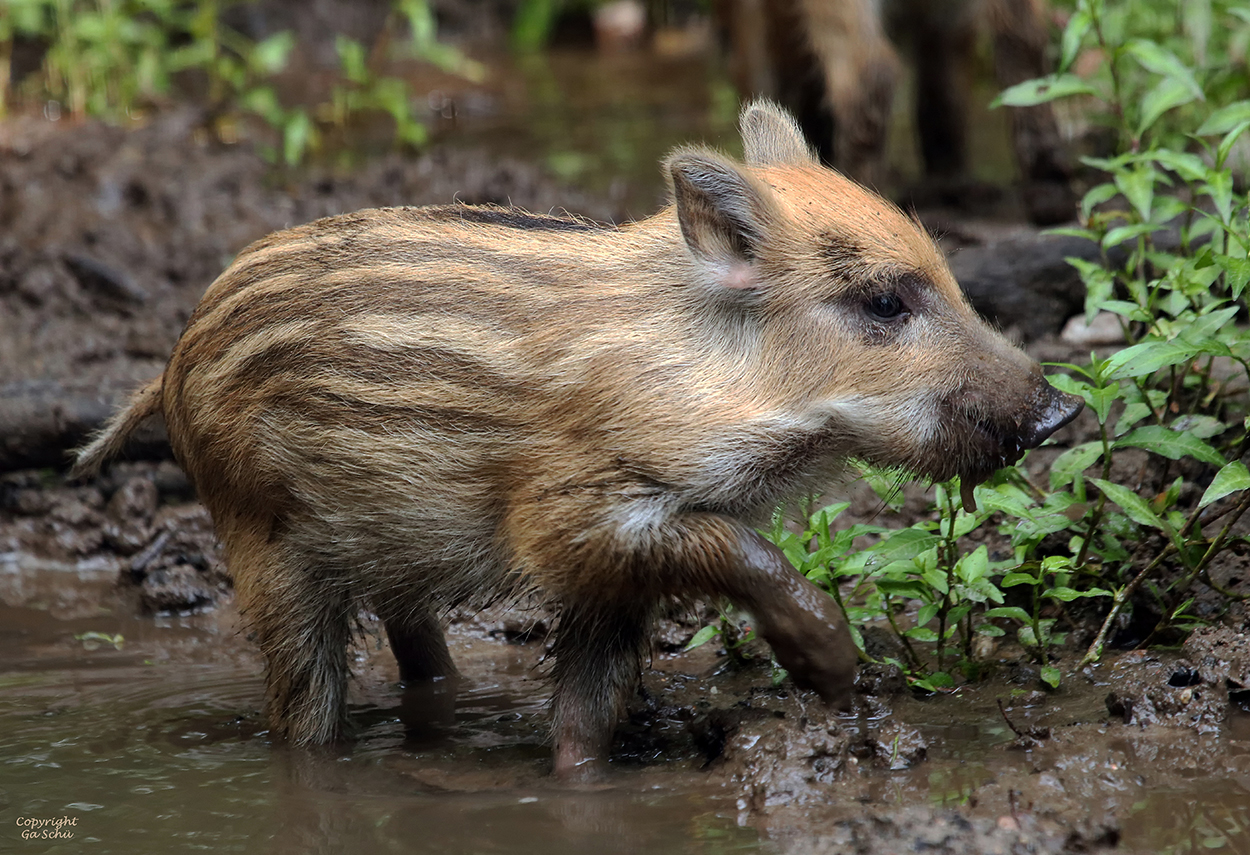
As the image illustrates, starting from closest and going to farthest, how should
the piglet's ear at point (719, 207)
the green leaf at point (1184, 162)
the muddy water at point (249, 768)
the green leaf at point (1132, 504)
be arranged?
the muddy water at point (249, 768), the piglet's ear at point (719, 207), the green leaf at point (1132, 504), the green leaf at point (1184, 162)

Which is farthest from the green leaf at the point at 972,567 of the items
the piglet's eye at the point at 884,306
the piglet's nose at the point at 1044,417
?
the piglet's eye at the point at 884,306

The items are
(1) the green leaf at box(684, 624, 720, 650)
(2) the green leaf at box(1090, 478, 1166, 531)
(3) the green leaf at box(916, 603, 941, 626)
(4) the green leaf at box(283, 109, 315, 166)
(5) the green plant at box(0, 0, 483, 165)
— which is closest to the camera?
(2) the green leaf at box(1090, 478, 1166, 531)

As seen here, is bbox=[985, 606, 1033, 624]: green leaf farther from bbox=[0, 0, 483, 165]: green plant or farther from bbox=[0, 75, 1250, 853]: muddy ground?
bbox=[0, 0, 483, 165]: green plant

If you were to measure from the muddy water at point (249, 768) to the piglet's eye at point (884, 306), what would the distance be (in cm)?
124

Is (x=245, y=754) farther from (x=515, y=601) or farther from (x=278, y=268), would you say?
(x=278, y=268)

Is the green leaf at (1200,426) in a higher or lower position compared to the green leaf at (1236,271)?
lower

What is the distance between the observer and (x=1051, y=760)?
3371 millimetres

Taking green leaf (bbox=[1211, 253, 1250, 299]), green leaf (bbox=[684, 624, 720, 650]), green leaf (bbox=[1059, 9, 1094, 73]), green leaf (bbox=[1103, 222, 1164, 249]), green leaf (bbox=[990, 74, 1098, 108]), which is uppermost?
green leaf (bbox=[1059, 9, 1094, 73])

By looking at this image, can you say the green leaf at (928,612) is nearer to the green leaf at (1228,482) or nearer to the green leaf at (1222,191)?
the green leaf at (1228,482)

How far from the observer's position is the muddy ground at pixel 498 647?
3.19m

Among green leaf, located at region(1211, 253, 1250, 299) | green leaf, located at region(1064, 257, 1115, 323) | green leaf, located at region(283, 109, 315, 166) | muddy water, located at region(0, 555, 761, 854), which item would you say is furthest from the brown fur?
green leaf, located at region(283, 109, 315, 166)

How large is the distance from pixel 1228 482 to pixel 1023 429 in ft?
1.79

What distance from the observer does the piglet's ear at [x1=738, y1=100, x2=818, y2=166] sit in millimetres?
4168

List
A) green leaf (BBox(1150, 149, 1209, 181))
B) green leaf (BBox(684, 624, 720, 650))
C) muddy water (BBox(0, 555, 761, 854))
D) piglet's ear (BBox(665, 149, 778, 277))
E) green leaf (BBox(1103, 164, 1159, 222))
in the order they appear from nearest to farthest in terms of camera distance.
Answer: muddy water (BBox(0, 555, 761, 854))
piglet's ear (BBox(665, 149, 778, 277))
green leaf (BBox(684, 624, 720, 650))
green leaf (BBox(1150, 149, 1209, 181))
green leaf (BBox(1103, 164, 1159, 222))
